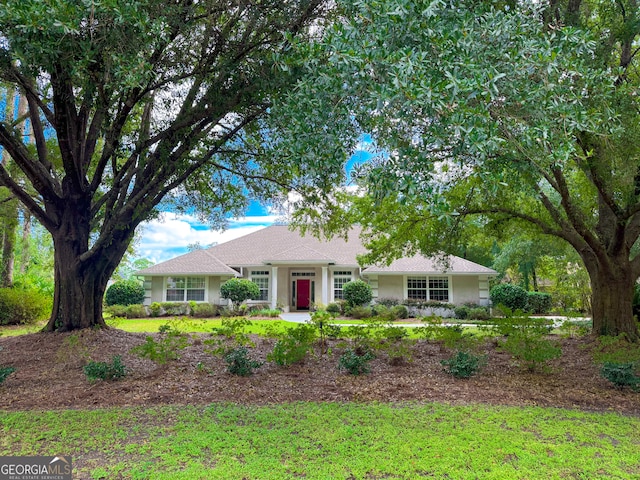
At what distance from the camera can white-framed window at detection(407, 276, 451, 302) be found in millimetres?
21141

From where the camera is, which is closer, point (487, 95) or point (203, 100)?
point (487, 95)

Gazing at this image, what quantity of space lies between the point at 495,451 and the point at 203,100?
20.6 ft

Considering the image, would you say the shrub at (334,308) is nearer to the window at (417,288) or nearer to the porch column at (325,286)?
the porch column at (325,286)

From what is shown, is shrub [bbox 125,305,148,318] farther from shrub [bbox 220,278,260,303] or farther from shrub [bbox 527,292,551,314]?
shrub [bbox 527,292,551,314]

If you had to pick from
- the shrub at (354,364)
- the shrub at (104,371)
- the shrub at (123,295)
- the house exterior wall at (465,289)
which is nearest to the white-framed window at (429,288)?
the house exterior wall at (465,289)

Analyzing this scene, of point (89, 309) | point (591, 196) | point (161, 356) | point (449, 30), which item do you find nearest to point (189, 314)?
point (89, 309)

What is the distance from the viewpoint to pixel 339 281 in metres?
22.0

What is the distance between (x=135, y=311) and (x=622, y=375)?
19.0m

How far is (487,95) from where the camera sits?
327 centimetres

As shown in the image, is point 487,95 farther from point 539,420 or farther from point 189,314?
point 189,314

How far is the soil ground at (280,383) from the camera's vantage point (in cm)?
528

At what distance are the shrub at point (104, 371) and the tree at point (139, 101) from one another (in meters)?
3.15

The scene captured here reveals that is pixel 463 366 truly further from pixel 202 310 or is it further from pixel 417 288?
pixel 202 310

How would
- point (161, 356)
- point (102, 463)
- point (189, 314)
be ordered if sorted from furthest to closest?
point (189, 314) → point (161, 356) → point (102, 463)
